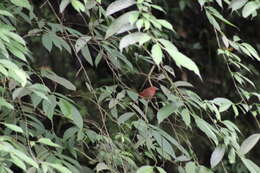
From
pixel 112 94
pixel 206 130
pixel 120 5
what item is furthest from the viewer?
pixel 112 94

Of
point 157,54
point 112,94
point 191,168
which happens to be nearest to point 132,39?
point 157,54

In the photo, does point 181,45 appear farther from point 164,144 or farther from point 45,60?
point 164,144

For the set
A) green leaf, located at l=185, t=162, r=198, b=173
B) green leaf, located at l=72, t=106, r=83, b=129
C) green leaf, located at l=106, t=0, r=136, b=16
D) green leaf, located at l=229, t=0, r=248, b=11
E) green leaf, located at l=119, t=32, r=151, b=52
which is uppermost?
green leaf, located at l=106, t=0, r=136, b=16

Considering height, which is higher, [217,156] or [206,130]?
[206,130]

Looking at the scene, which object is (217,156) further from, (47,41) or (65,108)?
(47,41)

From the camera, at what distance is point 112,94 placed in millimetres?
1220

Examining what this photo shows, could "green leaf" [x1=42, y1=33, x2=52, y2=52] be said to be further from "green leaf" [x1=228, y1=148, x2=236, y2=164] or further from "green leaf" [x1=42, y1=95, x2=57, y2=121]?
"green leaf" [x1=228, y1=148, x2=236, y2=164]

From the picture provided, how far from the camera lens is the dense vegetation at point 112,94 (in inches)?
31.0

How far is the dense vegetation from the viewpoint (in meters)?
0.79

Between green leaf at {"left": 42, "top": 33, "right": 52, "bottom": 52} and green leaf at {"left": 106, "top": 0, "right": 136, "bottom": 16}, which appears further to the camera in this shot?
green leaf at {"left": 42, "top": 33, "right": 52, "bottom": 52}

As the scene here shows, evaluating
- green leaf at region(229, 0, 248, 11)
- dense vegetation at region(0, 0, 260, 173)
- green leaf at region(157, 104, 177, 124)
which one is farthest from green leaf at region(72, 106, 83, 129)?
green leaf at region(229, 0, 248, 11)

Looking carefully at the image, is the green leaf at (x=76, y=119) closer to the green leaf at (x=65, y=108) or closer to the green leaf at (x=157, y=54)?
the green leaf at (x=65, y=108)

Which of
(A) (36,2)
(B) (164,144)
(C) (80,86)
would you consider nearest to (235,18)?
(C) (80,86)

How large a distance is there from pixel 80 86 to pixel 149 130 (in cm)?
111
